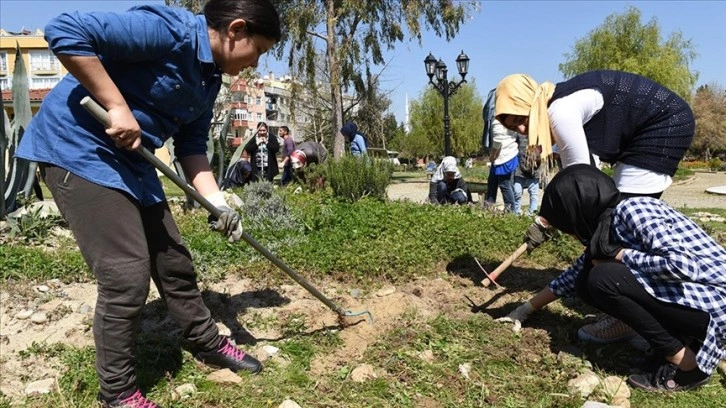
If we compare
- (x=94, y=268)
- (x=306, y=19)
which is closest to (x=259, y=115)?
(x=306, y=19)

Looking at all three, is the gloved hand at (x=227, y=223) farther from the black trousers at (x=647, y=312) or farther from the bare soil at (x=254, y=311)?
the black trousers at (x=647, y=312)

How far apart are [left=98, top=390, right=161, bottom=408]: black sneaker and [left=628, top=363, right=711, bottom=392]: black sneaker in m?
2.02

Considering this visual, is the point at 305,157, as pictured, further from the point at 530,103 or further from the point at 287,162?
the point at 530,103

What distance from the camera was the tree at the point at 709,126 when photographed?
1591 inches

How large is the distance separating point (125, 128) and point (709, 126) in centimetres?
4640

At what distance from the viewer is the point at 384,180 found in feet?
22.4

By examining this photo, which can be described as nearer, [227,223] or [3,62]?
[227,223]

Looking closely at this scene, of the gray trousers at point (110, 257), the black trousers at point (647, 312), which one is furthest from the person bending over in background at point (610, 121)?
the gray trousers at point (110, 257)

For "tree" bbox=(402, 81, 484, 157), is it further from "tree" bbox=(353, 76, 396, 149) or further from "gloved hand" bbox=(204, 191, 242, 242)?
"gloved hand" bbox=(204, 191, 242, 242)

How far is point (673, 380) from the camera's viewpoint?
236cm

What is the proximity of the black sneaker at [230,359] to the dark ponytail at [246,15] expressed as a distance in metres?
1.34

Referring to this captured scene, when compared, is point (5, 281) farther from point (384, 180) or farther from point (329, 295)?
point (384, 180)

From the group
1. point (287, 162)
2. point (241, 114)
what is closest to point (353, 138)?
point (287, 162)

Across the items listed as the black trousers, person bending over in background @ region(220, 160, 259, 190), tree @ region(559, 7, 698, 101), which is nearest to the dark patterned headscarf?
the black trousers
